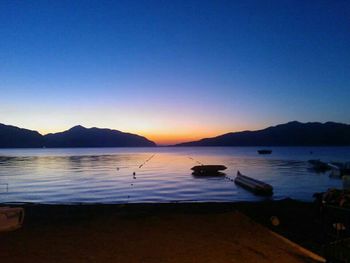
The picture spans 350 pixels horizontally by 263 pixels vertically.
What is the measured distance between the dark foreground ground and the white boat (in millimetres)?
363

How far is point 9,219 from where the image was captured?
16.5 meters

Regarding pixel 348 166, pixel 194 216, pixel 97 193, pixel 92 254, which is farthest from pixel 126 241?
pixel 348 166

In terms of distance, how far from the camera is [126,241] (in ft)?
51.4

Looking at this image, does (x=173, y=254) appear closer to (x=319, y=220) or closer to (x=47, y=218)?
(x=47, y=218)

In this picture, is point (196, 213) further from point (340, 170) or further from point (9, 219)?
point (340, 170)

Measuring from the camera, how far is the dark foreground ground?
13.2 meters

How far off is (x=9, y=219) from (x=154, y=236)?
22.4 feet

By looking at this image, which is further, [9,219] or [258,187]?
[258,187]

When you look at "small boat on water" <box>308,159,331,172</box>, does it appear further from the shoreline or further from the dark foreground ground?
the dark foreground ground

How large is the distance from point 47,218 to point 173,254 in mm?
11070

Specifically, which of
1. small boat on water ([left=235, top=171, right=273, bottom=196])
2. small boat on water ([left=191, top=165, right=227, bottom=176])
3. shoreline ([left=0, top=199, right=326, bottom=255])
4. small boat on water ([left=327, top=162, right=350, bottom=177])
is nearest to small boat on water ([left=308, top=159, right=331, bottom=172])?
small boat on water ([left=327, top=162, right=350, bottom=177])

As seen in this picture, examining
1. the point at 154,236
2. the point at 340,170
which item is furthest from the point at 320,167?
the point at 154,236

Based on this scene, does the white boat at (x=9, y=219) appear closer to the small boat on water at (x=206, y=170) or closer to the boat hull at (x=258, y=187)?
the boat hull at (x=258, y=187)

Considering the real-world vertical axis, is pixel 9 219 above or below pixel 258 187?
above
